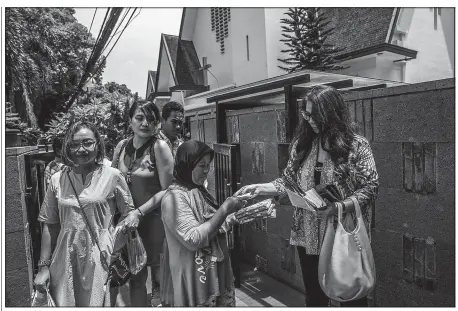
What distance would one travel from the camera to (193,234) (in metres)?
2.02

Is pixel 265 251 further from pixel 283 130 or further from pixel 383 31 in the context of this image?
pixel 383 31

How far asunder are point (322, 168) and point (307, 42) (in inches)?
560

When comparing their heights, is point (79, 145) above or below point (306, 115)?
below

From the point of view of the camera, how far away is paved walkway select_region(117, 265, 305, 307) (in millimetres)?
3846

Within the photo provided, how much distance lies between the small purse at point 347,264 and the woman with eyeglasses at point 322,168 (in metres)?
0.14

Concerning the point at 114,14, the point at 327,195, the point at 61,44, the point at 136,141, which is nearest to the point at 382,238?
the point at 327,195

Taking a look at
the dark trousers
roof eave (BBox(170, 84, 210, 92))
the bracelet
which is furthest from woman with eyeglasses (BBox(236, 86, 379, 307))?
roof eave (BBox(170, 84, 210, 92))

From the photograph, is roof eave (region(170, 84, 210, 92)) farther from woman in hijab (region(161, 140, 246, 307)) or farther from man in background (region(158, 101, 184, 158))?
woman in hijab (region(161, 140, 246, 307))

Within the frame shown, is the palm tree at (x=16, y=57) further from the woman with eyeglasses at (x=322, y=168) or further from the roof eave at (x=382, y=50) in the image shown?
the roof eave at (x=382, y=50)

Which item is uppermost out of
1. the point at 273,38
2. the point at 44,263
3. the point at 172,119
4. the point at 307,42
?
the point at 273,38

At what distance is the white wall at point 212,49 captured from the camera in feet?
61.7

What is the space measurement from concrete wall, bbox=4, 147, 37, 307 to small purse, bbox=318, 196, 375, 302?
2589 mm

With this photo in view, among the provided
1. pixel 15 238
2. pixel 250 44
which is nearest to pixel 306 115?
pixel 15 238

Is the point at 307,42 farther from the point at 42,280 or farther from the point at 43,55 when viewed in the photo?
the point at 42,280
